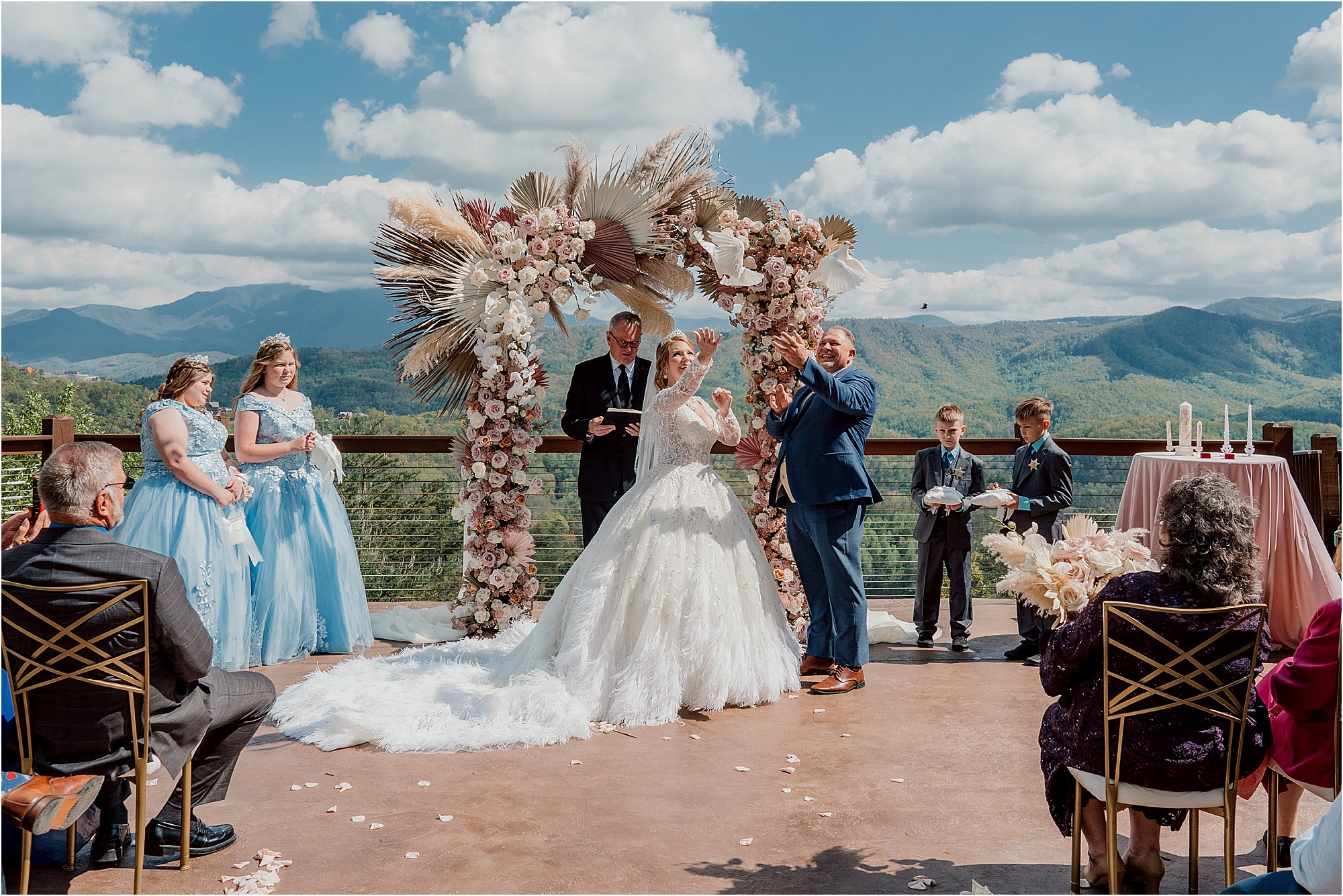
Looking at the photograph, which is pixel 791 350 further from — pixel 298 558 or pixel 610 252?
pixel 298 558

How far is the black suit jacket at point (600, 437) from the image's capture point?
501 centimetres

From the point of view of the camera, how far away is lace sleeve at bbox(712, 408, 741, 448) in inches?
171

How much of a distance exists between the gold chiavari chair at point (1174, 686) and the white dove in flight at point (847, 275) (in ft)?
9.91

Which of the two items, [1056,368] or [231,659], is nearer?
[231,659]

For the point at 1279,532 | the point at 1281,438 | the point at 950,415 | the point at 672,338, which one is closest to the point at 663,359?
the point at 672,338

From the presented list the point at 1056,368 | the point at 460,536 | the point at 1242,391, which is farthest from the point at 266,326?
the point at 460,536

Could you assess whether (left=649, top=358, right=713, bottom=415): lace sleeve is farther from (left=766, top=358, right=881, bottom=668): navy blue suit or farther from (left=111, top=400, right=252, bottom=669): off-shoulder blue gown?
(left=111, top=400, right=252, bottom=669): off-shoulder blue gown

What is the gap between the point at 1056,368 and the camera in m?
36.3

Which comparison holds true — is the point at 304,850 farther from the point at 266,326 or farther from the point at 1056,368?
the point at 266,326

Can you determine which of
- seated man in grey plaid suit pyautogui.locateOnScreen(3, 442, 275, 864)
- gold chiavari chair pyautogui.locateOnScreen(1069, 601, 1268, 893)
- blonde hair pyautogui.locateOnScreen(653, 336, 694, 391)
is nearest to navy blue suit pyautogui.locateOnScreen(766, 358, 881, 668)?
blonde hair pyautogui.locateOnScreen(653, 336, 694, 391)

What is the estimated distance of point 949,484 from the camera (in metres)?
4.97

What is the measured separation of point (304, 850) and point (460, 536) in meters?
3.86

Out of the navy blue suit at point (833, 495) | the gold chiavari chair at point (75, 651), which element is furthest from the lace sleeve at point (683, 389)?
the gold chiavari chair at point (75, 651)

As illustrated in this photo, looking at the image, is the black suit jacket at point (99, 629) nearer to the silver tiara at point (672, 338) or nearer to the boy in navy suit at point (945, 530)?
the silver tiara at point (672, 338)
